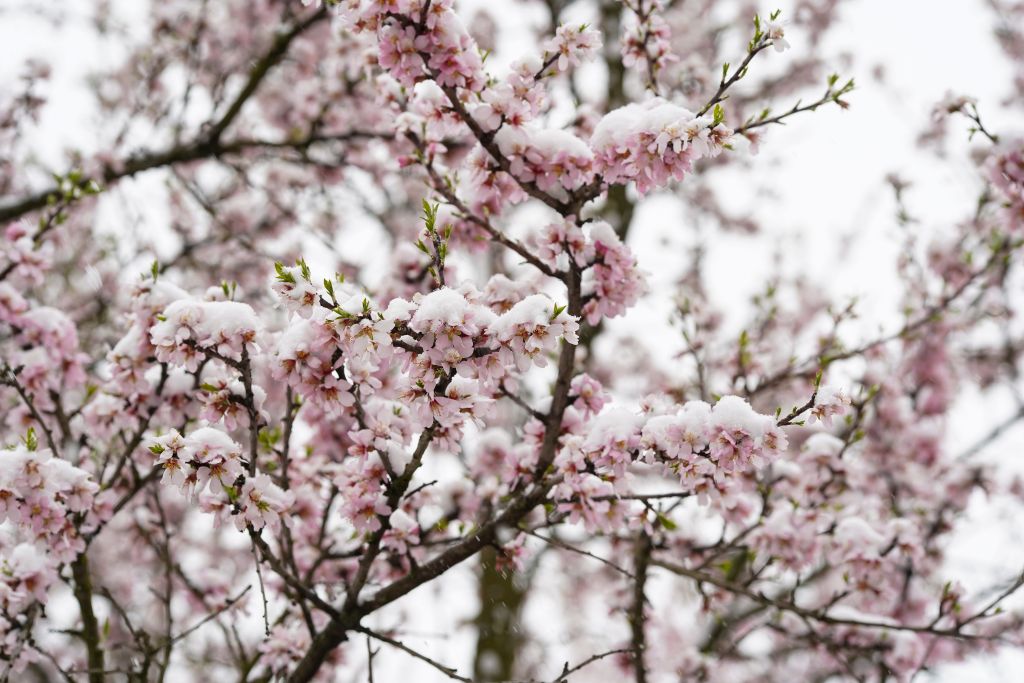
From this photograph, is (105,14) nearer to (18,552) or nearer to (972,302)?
(18,552)

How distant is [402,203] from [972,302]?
4.57 m

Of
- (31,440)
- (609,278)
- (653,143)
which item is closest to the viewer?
(653,143)

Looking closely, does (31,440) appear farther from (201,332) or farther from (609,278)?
(609,278)

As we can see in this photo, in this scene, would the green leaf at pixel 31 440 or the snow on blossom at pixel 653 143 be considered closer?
the snow on blossom at pixel 653 143

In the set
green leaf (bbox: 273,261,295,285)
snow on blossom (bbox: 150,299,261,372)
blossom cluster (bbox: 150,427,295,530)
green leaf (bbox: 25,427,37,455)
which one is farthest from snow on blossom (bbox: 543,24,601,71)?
green leaf (bbox: 25,427,37,455)

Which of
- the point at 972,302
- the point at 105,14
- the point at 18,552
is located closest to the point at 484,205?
the point at 18,552

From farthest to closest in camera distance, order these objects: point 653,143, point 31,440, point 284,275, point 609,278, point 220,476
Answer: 1. point 609,278
2. point 31,440
3. point 653,143
4. point 220,476
5. point 284,275

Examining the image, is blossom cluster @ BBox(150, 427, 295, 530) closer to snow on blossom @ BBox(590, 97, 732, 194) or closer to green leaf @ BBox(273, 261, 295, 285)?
green leaf @ BBox(273, 261, 295, 285)

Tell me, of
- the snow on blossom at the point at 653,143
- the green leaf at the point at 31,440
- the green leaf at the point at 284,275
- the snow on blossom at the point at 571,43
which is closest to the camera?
the green leaf at the point at 284,275

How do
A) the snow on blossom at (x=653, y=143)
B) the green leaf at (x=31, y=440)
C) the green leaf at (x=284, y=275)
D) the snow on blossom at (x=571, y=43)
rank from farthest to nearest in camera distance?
the snow on blossom at (x=571, y=43)
the green leaf at (x=31, y=440)
the snow on blossom at (x=653, y=143)
the green leaf at (x=284, y=275)

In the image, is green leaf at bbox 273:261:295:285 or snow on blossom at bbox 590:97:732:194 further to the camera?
snow on blossom at bbox 590:97:732:194

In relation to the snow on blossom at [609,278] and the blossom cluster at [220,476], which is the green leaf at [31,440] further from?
the snow on blossom at [609,278]

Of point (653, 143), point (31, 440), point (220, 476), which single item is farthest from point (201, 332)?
point (653, 143)

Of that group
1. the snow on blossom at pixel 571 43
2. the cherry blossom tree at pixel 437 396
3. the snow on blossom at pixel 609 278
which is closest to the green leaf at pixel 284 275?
the cherry blossom tree at pixel 437 396
